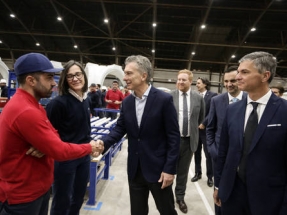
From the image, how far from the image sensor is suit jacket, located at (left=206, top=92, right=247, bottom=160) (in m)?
2.38

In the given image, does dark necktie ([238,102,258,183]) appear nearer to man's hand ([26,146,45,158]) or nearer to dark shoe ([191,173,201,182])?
man's hand ([26,146,45,158])

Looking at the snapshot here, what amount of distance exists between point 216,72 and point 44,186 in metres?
18.6

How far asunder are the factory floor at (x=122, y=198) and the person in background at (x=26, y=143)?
1636 millimetres

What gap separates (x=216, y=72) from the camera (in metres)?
18.3

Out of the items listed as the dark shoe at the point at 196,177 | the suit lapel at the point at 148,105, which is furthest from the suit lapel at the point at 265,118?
the dark shoe at the point at 196,177

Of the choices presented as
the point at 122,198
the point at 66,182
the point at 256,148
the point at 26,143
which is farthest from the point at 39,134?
the point at 122,198

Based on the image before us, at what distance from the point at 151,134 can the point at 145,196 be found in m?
0.63

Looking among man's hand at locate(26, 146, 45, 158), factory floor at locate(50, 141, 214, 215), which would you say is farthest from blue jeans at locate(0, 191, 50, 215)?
factory floor at locate(50, 141, 214, 215)

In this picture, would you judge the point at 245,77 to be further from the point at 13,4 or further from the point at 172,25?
the point at 13,4

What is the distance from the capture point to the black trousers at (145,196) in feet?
5.84

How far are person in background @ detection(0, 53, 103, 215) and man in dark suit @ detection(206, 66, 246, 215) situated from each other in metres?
1.69

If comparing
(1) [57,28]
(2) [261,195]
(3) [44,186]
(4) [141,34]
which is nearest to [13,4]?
(1) [57,28]

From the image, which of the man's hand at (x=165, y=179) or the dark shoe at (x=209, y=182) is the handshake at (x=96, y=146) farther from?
the dark shoe at (x=209, y=182)

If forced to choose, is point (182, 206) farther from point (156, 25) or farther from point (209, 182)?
point (156, 25)
